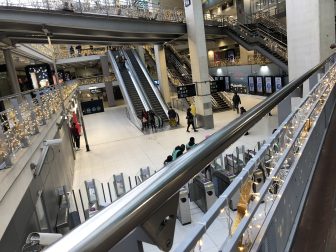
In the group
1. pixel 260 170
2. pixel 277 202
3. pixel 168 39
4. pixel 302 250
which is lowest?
pixel 302 250

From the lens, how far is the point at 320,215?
202cm

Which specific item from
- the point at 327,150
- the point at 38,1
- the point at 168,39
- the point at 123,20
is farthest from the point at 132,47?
the point at 327,150

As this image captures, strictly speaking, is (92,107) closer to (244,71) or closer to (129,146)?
(244,71)

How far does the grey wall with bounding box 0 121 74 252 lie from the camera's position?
361 cm

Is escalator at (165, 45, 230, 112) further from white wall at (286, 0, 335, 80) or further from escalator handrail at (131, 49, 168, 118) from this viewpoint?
white wall at (286, 0, 335, 80)

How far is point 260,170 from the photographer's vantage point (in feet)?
4.88

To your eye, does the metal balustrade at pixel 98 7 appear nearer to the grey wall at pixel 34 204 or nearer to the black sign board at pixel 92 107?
the grey wall at pixel 34 204

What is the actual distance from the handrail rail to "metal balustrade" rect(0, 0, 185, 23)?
38.7 feet

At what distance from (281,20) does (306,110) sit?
75.7 ft

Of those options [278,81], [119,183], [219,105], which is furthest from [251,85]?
[119,183]

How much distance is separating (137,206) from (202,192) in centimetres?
615

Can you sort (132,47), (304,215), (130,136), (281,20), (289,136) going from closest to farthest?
(304,215) < (289,136) < (130,136) < (281,20) < (132,47)

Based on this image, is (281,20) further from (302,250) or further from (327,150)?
(302,250)

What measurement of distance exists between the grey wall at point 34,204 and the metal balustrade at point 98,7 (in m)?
6.15
